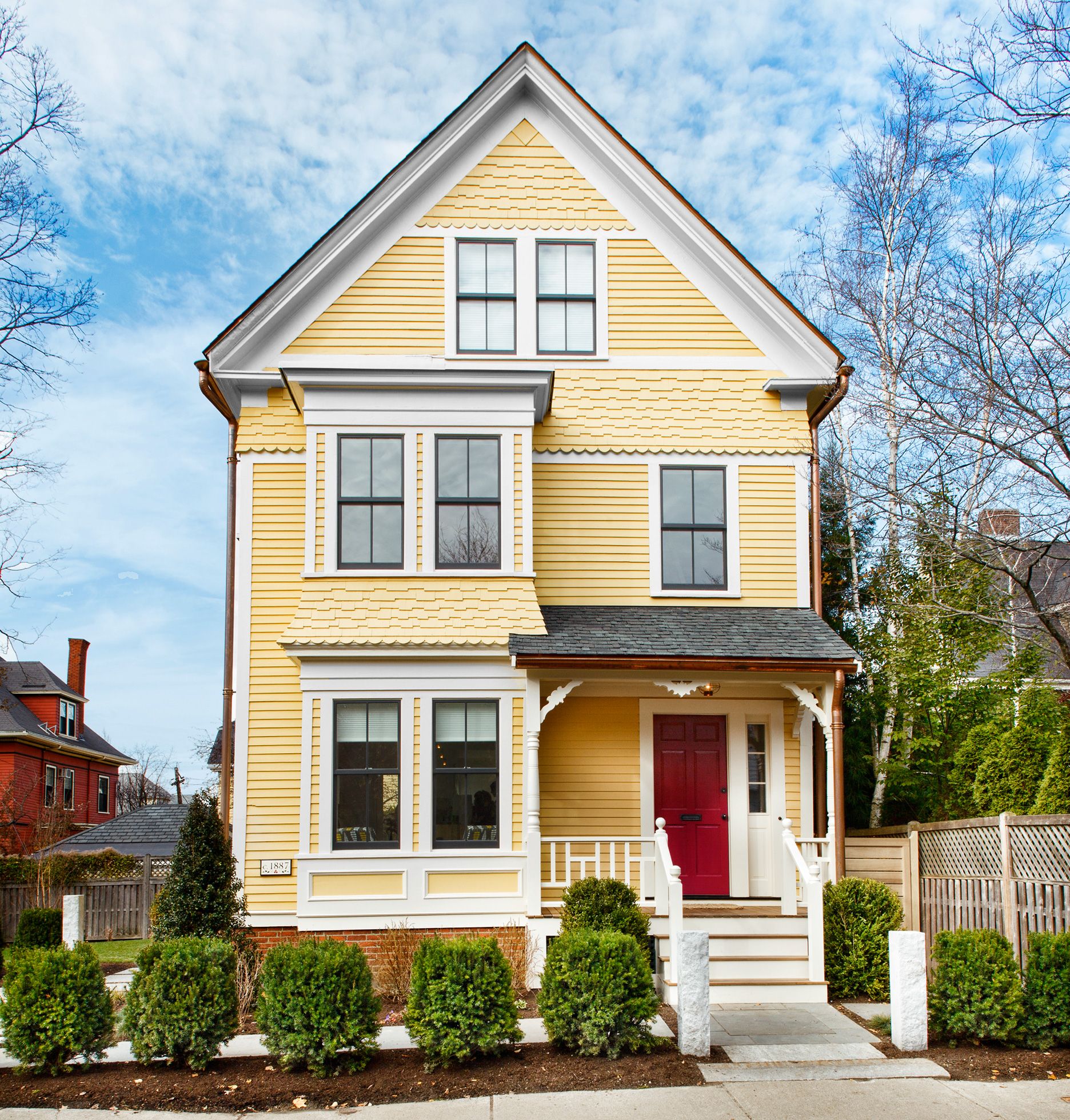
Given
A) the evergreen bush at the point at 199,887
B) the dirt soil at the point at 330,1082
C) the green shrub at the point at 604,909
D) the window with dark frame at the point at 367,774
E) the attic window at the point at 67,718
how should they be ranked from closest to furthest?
the dirt soil at the point at 330,1082 < the green shrub at the point at 604,909 < the evergreen bush at the point at 199,887 < the window with dark frame at the point at 367,774 < the attic window at the point at 67,718

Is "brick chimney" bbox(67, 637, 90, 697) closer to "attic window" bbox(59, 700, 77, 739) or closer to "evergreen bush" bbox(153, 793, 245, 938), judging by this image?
"attic window" bbox(59, 700, 77, 739)

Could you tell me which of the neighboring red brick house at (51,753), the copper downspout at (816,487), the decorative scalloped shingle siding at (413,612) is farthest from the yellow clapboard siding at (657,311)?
the neighboring red brick house at (51,753)

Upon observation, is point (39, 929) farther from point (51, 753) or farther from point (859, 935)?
point (51, 753)

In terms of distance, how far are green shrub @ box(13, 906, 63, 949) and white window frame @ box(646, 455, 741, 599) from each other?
895 centimetres

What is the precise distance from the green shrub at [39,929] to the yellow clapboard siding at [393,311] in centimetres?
810

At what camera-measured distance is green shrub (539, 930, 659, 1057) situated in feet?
25.9

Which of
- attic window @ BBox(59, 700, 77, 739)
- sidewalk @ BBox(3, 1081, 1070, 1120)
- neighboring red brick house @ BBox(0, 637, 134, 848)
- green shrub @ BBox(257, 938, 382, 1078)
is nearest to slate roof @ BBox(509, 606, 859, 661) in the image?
green shrub @ BBox(257, 938, 382, 1078)

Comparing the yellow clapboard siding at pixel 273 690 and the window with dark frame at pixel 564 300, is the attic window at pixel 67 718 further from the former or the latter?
the window with dark frame at pixel 564 300

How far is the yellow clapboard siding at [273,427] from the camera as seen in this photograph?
12.9m

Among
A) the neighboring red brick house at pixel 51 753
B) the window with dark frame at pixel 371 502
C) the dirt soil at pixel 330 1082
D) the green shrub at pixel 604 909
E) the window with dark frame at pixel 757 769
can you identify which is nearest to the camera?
the dirt soil at pixel 330 1082

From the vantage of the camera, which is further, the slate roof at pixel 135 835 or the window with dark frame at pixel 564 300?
the slate roof at pixel 135 835

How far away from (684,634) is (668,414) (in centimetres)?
308

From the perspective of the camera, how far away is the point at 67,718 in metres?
37.1

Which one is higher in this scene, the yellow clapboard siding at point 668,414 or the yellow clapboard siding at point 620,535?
the yellow clapboard siding at point 668,414
